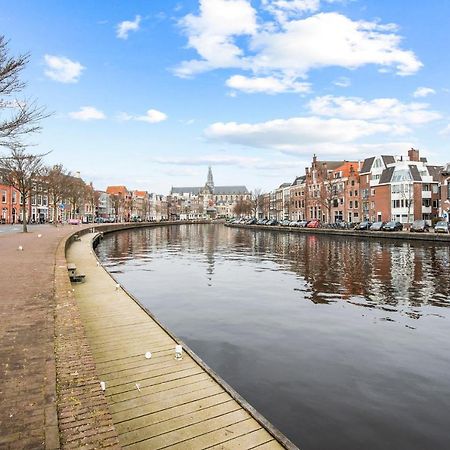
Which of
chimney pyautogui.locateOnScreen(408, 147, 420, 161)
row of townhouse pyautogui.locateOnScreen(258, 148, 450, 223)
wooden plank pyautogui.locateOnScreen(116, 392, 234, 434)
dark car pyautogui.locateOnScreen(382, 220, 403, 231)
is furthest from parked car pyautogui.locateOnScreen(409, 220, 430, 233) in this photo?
wooden plank pyautogui.locateOnScreen(116, 392, 234, 434)

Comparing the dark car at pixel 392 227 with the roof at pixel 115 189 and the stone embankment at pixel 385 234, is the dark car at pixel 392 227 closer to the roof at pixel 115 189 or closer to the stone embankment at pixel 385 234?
the stone embankment at pixel 385 234

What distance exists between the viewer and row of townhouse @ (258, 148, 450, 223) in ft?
255

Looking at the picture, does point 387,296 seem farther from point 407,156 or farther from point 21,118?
point 407,156

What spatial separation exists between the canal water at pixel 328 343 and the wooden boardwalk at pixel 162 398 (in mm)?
1601

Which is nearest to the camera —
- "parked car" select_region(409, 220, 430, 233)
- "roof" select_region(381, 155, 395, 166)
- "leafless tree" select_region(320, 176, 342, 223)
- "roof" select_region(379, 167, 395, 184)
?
"parked car" select_region(409, 220, 430, 233)

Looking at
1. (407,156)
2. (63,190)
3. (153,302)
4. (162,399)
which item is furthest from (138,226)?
(162,399)

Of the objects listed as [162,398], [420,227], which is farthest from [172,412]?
[420,227]

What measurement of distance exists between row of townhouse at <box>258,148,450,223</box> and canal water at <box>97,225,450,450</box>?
5438 cm

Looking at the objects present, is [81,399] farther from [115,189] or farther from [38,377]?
[115,189]

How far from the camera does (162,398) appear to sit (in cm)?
712

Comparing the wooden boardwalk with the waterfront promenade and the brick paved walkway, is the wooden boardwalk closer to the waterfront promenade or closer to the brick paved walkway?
the waterfront promenade

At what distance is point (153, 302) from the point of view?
18312 mm

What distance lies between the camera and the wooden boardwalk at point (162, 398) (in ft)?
19.1

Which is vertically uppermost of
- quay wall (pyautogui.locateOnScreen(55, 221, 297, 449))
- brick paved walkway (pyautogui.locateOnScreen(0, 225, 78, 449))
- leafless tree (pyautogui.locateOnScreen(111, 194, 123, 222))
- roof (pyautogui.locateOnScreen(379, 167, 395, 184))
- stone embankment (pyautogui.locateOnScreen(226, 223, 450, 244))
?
roof (pyautogui.locateOnScreen(379, 167, 395, 184))
